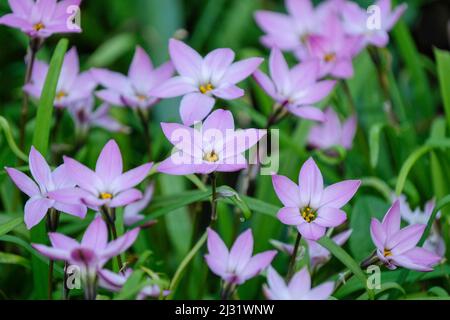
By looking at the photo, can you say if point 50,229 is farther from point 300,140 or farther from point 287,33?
point 287,33

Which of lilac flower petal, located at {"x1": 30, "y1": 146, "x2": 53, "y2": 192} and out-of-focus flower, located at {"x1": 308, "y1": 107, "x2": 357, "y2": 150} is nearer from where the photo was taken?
lilac flower petal, located at {"x1": 30, "y1": 146, "x2": 53, "y2": 192}

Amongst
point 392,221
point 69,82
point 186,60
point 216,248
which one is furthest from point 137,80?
point 392,221

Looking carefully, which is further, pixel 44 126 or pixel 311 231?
pixel 44 126

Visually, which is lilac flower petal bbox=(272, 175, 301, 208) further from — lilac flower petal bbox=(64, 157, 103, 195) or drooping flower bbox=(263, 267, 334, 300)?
lilac flower petal bbox=(64, 157, 103, 195)

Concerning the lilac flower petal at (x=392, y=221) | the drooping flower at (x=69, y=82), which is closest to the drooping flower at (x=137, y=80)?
the drooping flower at (x=69, y=82)

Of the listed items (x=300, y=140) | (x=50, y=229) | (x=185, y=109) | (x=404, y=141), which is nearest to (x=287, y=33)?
(x=300, y=140)

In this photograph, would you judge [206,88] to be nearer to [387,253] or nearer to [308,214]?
[308,214]

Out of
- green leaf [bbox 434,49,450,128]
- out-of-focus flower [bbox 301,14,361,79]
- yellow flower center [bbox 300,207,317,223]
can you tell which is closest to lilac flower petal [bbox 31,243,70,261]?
yellow flower center [bbox 300,207,317,223]
